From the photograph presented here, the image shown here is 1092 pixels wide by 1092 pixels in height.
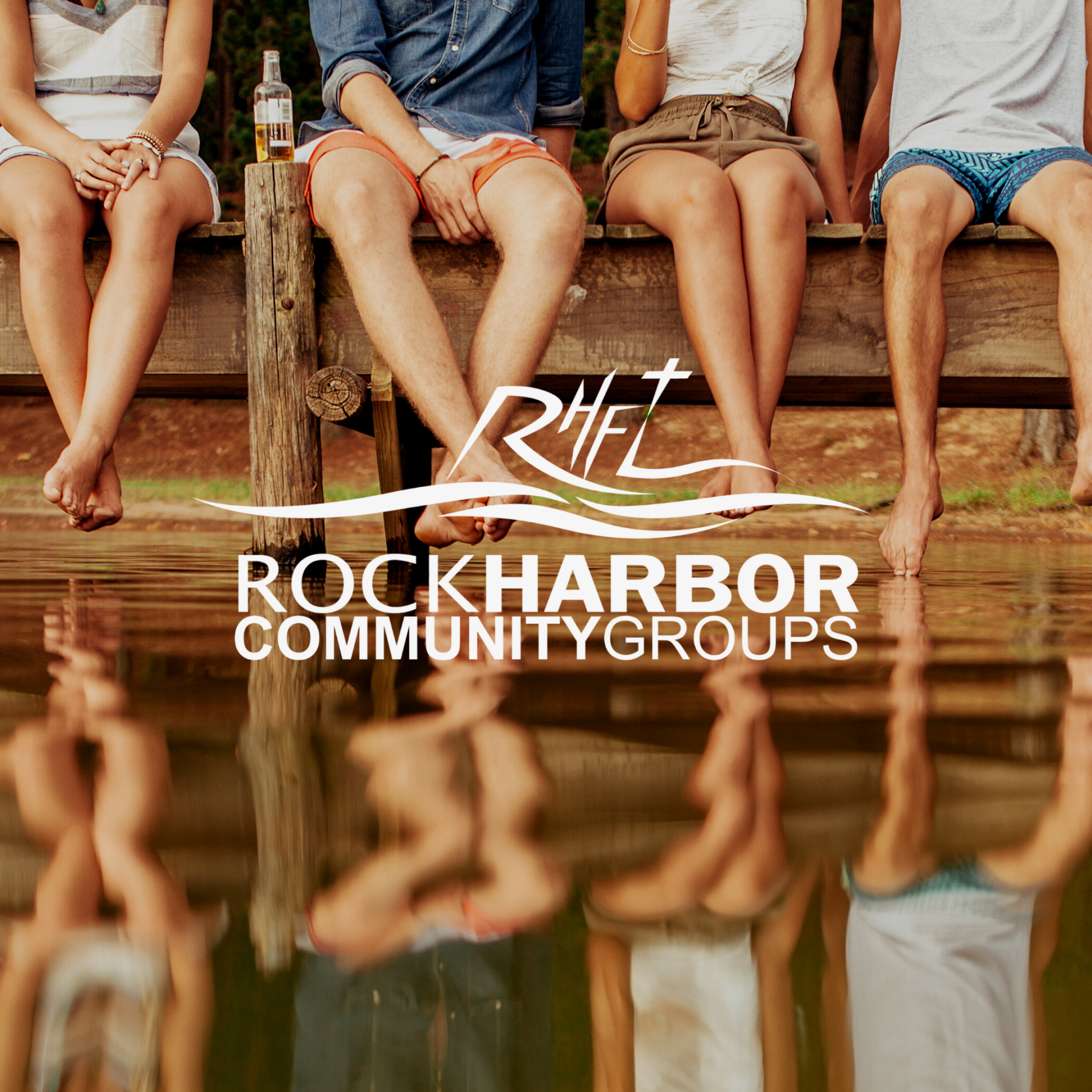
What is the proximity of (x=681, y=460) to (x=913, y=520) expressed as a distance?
23.4 ft

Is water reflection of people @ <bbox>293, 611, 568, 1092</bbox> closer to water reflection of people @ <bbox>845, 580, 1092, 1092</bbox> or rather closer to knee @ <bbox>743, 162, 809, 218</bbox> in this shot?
water reflection of people @ <bbox>845, 580, 1092, 1092</bbox>

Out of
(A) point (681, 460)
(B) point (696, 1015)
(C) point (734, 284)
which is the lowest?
(B) point (696, 1015)

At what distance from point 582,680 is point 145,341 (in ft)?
4.82

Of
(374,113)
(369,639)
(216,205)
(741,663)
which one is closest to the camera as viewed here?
(741,663)

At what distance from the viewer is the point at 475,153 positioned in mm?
2307

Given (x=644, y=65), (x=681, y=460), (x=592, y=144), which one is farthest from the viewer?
(x=592, y=144)

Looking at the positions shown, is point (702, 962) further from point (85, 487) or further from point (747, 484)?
point (85, 487)

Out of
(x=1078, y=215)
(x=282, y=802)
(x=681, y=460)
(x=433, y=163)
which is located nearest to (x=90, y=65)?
(x=433, y=163)

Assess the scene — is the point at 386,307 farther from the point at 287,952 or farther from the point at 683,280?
→ the point at 287,952

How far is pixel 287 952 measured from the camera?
18.8 inches

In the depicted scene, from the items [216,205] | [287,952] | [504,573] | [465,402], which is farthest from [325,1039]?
[216,205]

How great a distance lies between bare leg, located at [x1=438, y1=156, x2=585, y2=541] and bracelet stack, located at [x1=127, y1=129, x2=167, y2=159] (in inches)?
28.9

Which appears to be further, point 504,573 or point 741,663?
point 504,573

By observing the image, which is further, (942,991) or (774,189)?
(774,189)
